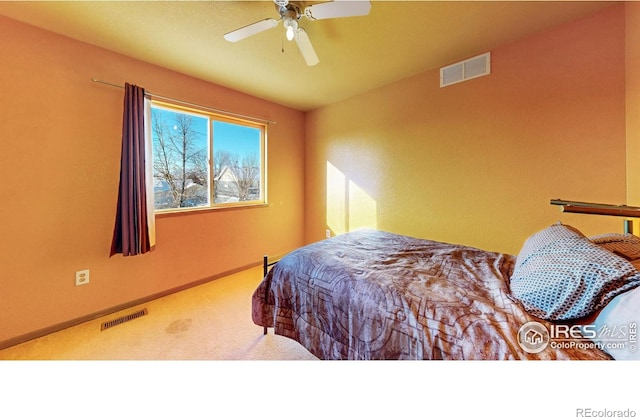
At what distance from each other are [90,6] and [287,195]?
2726 mm

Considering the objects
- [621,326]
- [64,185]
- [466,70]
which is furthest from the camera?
[466,70]

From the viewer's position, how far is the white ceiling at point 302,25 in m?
1.61

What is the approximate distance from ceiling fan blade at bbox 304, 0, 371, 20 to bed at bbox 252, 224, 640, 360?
4.84 ft

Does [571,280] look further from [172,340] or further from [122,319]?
[122,319]

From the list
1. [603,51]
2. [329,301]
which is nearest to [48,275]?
[329,301]

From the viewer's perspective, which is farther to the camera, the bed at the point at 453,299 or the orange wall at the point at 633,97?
the orange wall at the point at 633,97

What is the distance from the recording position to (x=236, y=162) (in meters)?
3.26

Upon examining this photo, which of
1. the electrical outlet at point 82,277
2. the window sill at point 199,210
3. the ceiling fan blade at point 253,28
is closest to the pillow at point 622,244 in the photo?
the ceiling fan blade at point 253,28

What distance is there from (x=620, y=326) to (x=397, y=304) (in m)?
0.68

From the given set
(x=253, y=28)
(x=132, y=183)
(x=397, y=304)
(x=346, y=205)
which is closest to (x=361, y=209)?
(x=346, y=205)

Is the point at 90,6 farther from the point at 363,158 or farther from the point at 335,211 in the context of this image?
the point at 335,211

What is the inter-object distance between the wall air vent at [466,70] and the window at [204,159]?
2384 millimetres

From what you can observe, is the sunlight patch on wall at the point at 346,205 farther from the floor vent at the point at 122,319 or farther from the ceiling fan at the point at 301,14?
the floor vent at the point at 122,319

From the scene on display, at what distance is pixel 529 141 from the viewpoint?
2006 mm
